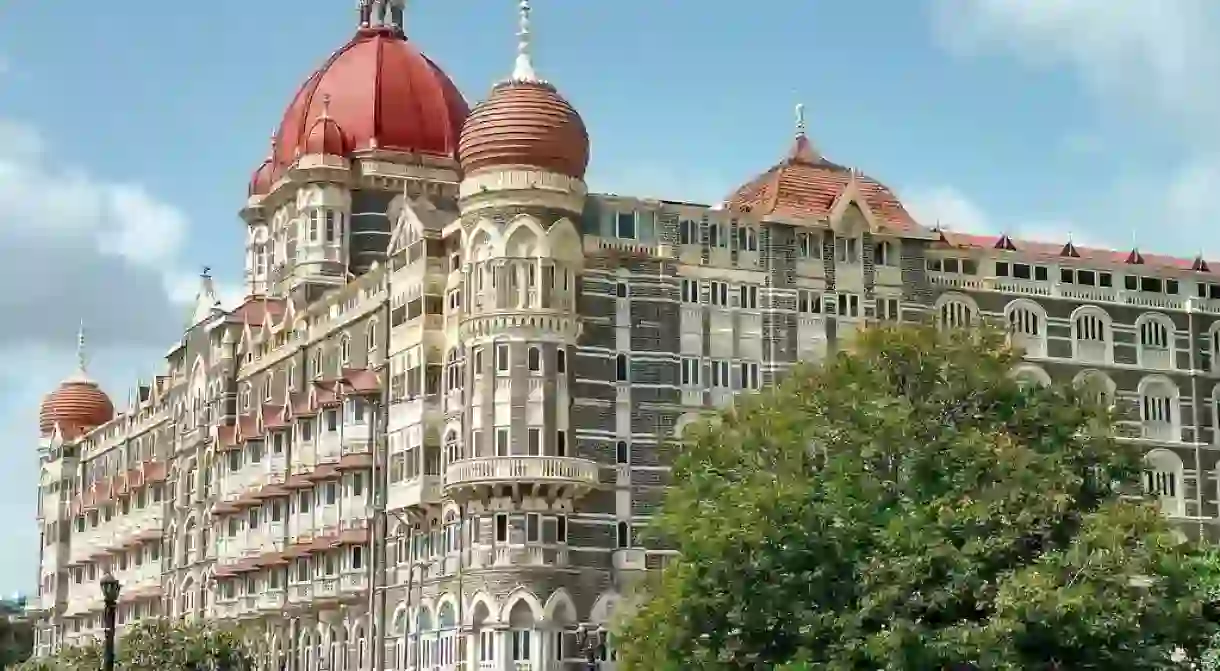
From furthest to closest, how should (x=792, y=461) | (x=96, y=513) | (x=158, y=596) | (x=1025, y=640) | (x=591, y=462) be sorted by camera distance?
(x=96, y=513)
(x=158, y=596)
(x=591, y=462)
(x=792, y=461)
(x=1025, y=640)

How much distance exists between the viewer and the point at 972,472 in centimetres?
5109

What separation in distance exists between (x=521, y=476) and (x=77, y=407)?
62.5 metres

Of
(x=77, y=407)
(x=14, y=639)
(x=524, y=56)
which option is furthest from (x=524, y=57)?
(x=14, y=639)

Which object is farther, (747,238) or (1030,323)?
(1030,323)

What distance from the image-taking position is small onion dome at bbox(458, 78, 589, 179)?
73.8 meters

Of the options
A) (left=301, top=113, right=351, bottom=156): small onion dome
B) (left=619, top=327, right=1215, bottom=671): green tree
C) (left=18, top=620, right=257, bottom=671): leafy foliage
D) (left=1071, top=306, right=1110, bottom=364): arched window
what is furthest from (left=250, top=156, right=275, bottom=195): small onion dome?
(left=619, top=327, right=1215, bottom=671): green tree

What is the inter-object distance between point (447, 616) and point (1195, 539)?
99.9ft

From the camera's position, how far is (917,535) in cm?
4988

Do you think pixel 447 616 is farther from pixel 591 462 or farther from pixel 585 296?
pixel 585 296

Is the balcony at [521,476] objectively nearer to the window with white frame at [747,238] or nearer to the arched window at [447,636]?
the arched window at [447,636]

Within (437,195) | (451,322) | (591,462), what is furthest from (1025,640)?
(437,195)

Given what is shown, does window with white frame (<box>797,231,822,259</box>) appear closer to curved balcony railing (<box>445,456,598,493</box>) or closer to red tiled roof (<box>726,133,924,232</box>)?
red tiled roof (<box>726,133,924,232</box>)

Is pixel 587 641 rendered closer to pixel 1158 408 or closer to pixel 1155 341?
pixel 1158 408

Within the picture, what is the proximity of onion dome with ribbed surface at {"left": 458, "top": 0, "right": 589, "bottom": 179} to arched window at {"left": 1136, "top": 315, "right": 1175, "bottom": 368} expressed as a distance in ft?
83.3
